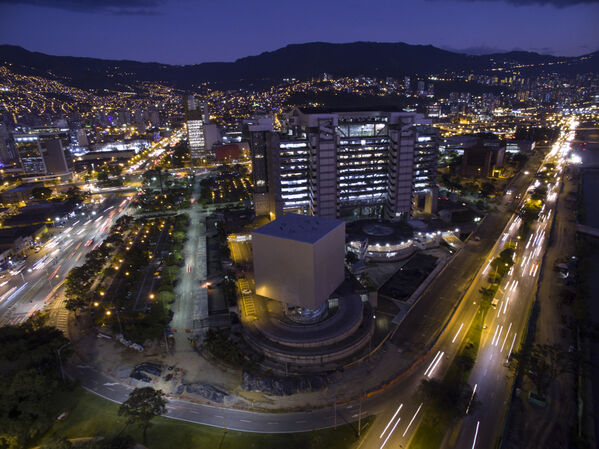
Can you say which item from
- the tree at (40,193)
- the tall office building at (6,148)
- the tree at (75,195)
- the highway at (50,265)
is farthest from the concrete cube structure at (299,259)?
the tall office building at (6,148)

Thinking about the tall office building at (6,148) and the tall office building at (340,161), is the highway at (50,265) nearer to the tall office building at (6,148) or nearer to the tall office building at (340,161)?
the tall office building at (340,161)

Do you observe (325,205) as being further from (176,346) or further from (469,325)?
(176,346)

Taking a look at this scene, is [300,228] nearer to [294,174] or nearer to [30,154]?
[294,174]

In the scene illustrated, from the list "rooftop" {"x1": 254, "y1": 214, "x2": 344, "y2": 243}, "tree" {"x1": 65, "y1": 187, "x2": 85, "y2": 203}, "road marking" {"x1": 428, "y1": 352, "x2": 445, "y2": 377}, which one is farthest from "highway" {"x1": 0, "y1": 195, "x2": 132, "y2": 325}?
"road marking" {"x1": 428, "y1": 352, "x2": 445, "y2": 377}

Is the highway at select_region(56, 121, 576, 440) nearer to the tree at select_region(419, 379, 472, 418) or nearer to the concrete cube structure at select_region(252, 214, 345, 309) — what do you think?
the tree at select_region(419, 379, 472, 418)

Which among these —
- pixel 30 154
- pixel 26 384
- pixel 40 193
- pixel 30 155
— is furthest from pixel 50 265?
pixel 30 154

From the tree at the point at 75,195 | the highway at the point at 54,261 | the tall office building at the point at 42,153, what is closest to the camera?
the highway at the point at 54,261
